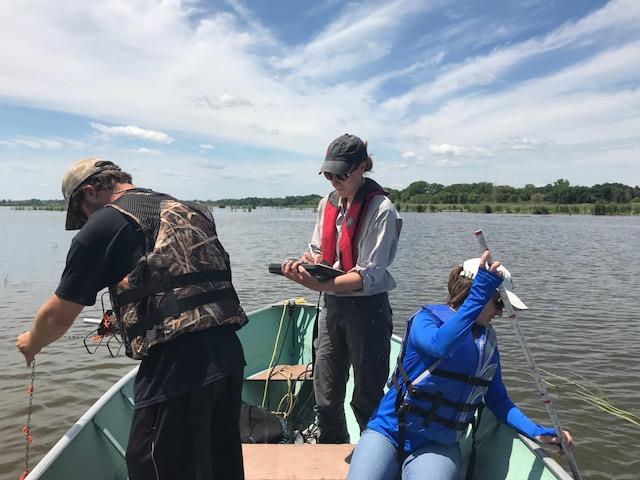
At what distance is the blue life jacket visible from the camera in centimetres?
257

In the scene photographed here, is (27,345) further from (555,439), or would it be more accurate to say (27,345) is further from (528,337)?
(528,337)

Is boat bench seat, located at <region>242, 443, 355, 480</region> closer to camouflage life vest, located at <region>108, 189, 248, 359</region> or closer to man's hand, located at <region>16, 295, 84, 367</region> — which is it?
camouflage life vest, located at <region>108, 189, 248, 359</region>

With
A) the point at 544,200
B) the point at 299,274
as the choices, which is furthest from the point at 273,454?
the point at 544,200

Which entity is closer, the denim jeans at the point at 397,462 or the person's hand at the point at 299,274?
the denim jeans at the point at 397,462

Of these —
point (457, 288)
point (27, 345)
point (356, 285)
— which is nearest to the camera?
point (27, 345)

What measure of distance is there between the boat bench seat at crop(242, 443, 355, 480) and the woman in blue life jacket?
0.48 meters

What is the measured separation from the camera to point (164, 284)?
1.97 meters

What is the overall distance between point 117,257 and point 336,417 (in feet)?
7.09

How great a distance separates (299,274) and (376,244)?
0.53 meters

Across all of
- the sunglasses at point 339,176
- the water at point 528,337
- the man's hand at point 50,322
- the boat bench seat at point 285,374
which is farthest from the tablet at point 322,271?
the water at point 528,337

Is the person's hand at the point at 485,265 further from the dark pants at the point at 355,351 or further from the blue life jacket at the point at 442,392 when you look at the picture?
the dark pants at the point at 355,351

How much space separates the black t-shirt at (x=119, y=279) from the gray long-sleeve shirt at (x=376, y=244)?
119 cm

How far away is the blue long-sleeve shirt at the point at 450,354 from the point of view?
2.35 meters

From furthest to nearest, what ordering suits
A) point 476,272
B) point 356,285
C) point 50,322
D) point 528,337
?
point 528,337 → point 356,285 → point 476,272 → point 50,322
